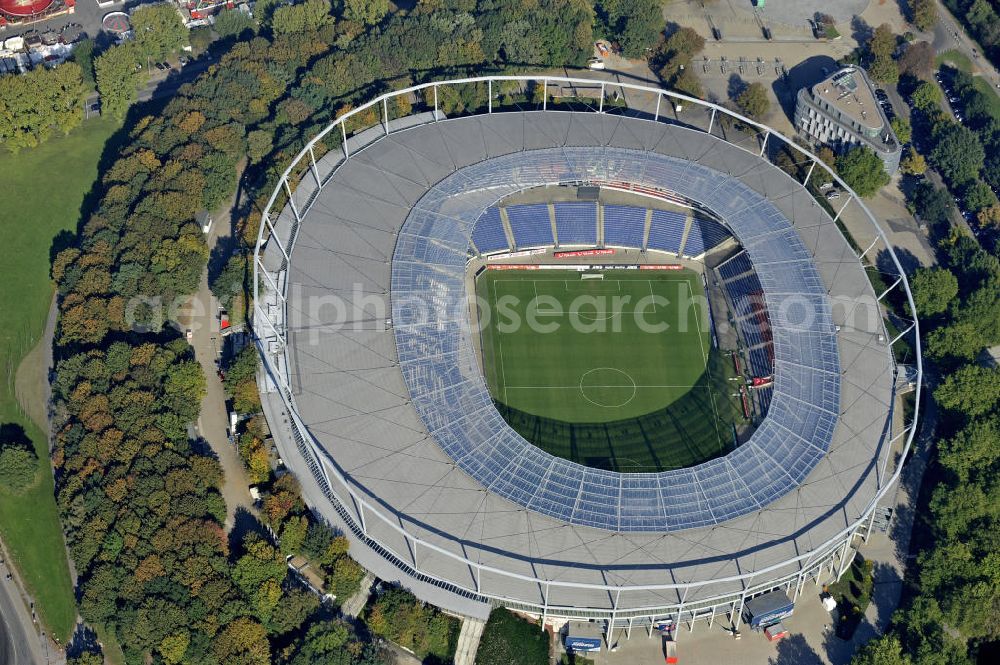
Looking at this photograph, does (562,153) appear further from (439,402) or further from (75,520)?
(75,520)

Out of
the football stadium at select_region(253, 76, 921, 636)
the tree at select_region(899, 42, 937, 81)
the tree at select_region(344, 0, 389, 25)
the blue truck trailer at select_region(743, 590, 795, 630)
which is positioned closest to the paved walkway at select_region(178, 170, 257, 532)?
the football stadium at select_region(253, 76, 921, 636)

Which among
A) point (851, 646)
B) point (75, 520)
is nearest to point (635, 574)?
point (851, 646)

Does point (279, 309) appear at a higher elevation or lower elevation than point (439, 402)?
higher

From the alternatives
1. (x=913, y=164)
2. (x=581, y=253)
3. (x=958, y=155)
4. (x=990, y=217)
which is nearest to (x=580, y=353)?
(x=581, y=253)

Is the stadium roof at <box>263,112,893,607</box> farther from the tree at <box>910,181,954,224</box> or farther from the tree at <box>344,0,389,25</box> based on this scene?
the tree at <box>344,0,389,25</box>

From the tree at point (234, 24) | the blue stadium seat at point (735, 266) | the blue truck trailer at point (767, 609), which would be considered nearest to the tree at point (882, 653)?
the blue truck trailer at point (767, 609)

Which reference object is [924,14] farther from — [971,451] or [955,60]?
→ [971,451]
